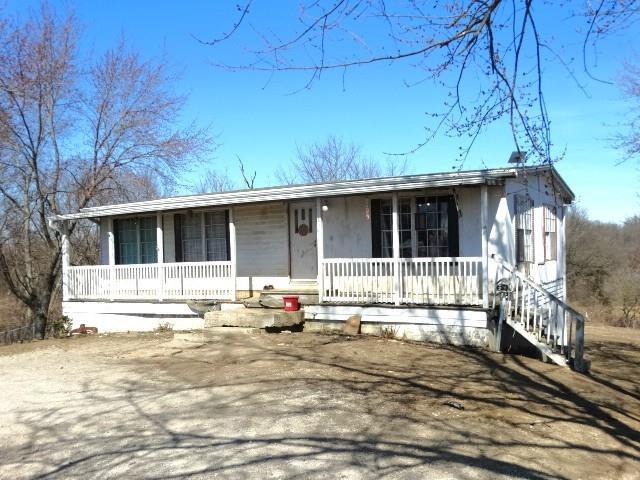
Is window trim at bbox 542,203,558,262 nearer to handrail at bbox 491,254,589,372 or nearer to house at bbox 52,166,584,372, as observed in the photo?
house at bbox 52,166,584,372

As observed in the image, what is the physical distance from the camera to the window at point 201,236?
14812 mm

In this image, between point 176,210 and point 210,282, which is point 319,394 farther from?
point 176,210

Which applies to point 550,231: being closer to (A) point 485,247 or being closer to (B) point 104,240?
(A) point 485,247

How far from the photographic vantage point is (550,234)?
1474 centimetres

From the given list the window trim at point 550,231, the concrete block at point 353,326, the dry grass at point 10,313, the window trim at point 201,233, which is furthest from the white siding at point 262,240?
the dry grass at point 10,313

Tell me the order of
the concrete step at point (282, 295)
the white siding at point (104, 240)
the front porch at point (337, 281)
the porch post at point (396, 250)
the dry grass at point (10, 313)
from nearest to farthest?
the front porch at point (337, 281), the porch post at point (396, 250), the concrete step at point (282, 295), the white siding at point (104, 240), the dry grass at point (10, 313)

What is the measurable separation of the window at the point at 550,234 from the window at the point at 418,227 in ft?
12.8

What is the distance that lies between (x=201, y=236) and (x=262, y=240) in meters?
1.87

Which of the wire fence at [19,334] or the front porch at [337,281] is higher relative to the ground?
the front porch at [337,281]

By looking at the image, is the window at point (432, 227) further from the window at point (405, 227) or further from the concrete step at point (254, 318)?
the concrete step at point (254, 318)

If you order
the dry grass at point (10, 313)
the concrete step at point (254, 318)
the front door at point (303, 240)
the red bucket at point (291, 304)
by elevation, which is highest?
the front door at point (303, 240)

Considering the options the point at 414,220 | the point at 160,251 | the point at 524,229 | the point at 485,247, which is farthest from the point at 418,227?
the point at 160,251

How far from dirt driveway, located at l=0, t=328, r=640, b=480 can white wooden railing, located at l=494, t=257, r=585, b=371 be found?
0.48m

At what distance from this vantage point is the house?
10.5m
